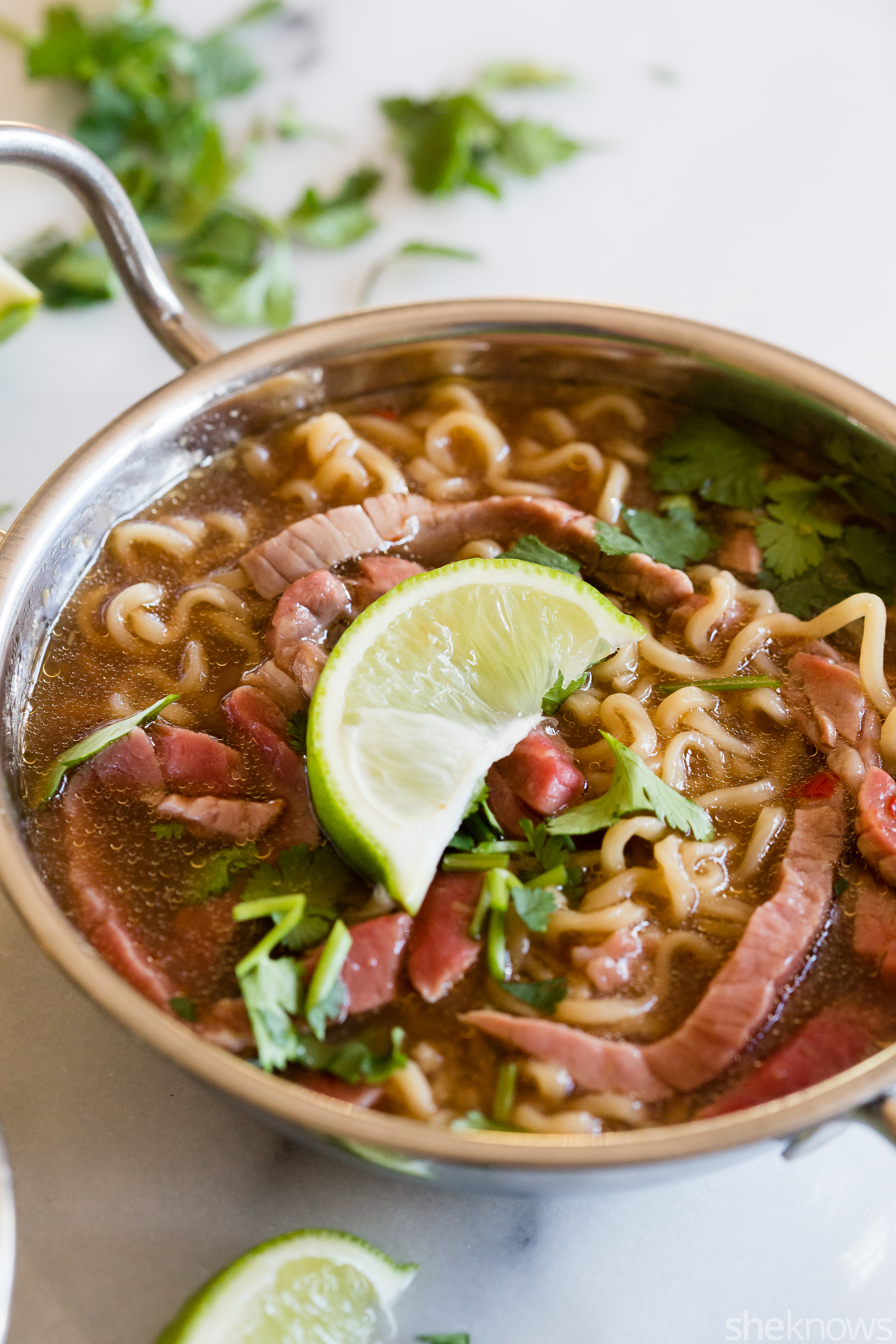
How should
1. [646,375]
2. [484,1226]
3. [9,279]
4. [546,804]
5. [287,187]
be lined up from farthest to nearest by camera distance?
[287,187] → [9,279] → [646,375] → [546,804] → [484,1226]

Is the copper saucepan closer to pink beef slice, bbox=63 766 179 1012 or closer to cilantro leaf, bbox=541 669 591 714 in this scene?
pink beef slice, bbox=63 766 179 1012

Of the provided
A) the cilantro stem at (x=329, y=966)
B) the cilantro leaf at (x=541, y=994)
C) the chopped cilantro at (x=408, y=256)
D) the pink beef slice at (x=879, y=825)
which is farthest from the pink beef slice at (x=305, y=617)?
the chopped cilantro at (x=408, y=256)

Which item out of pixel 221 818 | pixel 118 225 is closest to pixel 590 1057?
pixel 221 818

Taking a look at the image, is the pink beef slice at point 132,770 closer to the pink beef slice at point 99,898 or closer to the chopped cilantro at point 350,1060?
the pink beef slice at point 99,898

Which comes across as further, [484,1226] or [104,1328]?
[484,1226]

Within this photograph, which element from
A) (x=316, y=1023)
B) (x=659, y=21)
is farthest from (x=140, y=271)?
(x=659, y=21)

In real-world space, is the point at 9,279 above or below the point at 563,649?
above

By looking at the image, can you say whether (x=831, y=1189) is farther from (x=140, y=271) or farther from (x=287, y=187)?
(x=287, y=187)

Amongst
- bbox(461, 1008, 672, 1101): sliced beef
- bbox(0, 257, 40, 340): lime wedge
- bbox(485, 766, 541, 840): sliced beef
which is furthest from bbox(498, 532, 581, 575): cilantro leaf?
bbox(0, 257, 40, 340): lime wedge
